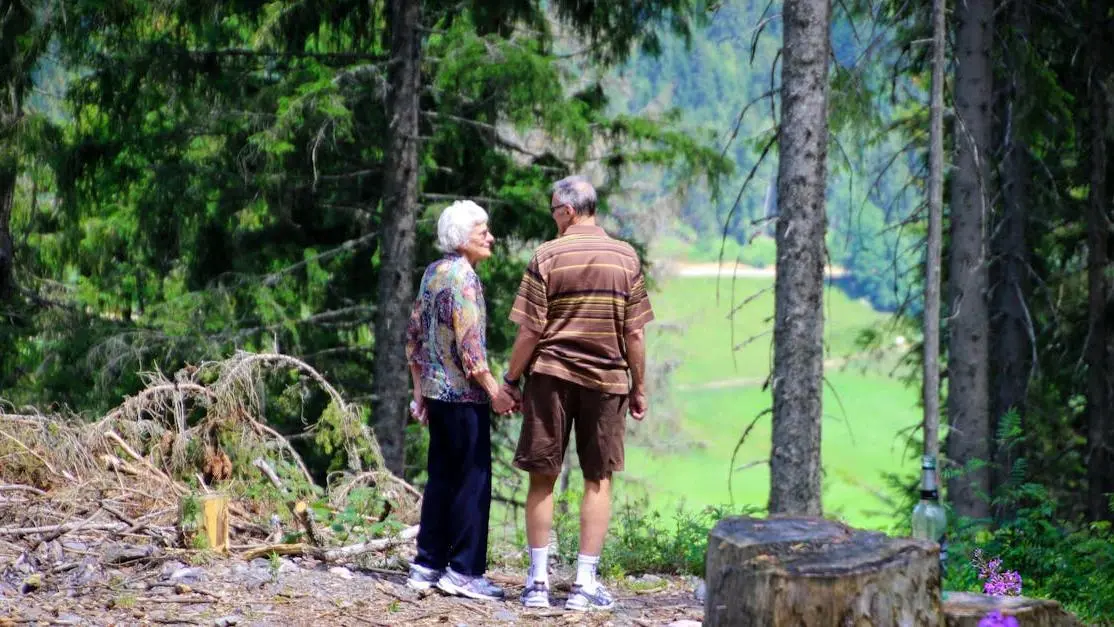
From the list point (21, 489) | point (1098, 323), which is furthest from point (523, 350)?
point (1098, 323)

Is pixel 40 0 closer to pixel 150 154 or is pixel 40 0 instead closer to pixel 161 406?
pixel 150 154

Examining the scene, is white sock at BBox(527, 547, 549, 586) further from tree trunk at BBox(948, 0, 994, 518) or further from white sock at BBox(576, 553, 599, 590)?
tree trunk at BBox(948, 0, 994, 518)

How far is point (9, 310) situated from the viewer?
14.0 m

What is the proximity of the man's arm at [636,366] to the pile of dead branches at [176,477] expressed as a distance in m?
1.86

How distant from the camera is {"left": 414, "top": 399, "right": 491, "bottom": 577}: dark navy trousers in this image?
20.5ft

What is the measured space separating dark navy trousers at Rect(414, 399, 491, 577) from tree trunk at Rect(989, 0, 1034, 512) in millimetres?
7907

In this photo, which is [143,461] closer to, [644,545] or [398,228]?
[644,545]

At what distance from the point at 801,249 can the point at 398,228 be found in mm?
5263

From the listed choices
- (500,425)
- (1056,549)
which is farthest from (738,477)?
(1056,549)

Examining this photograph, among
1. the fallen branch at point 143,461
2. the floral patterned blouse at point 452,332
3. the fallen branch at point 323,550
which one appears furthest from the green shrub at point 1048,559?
the fallen branch at point 143,461

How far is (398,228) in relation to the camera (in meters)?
12.3

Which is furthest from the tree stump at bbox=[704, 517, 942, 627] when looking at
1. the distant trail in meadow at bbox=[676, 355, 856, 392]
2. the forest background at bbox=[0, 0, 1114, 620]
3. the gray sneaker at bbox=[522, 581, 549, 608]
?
the distant trail in meadow at bbox=[676, 355, 856, 392]

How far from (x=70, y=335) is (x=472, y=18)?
5329 mm

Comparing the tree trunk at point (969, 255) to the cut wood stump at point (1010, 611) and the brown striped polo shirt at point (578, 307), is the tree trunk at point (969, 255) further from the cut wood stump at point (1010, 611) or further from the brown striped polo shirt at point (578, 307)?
the cut wood stump at point (1010, 611)
